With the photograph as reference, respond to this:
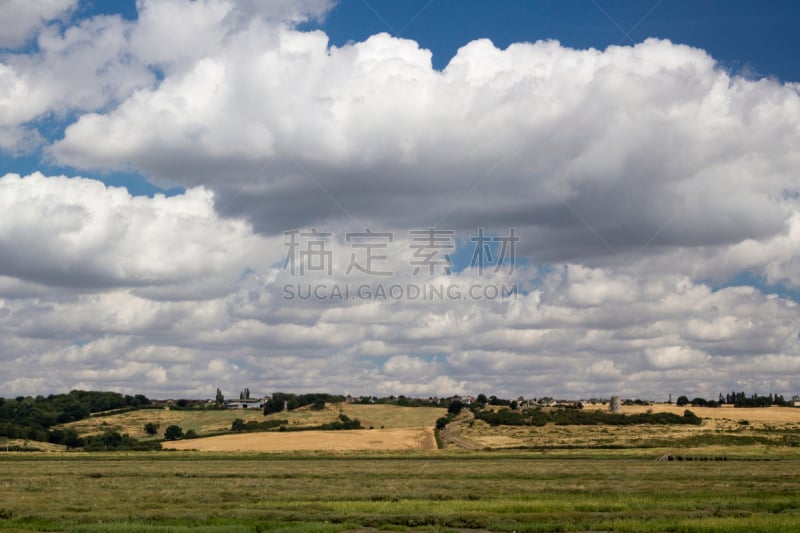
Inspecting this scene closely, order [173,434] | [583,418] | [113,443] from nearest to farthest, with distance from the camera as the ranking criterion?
[113,443] → [583,418] → [173,434]

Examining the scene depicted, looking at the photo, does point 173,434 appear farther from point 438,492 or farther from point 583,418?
point 438,492

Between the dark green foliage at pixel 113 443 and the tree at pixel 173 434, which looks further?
the tree at pixel 173 434

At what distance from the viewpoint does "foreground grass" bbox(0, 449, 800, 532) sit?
3922cm

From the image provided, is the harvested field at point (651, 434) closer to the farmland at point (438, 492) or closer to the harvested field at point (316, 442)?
the farmland at point (438, 492)

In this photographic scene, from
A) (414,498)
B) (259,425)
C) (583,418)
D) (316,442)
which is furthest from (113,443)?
(414,498)

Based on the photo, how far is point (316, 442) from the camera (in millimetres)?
140500

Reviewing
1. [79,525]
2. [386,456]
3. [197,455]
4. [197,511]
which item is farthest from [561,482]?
[197,455]

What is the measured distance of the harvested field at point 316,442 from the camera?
436 feet

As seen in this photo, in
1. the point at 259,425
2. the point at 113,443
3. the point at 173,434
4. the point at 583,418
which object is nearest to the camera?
the point at 113,443

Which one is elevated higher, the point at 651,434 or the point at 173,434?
the point at 651,434

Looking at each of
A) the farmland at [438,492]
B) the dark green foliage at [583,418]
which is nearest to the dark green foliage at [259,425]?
the dark green foliage at [583,418]

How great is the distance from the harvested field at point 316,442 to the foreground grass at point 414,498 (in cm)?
5001

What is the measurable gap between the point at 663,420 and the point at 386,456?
243 feet

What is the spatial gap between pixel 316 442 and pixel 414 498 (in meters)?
92.6
